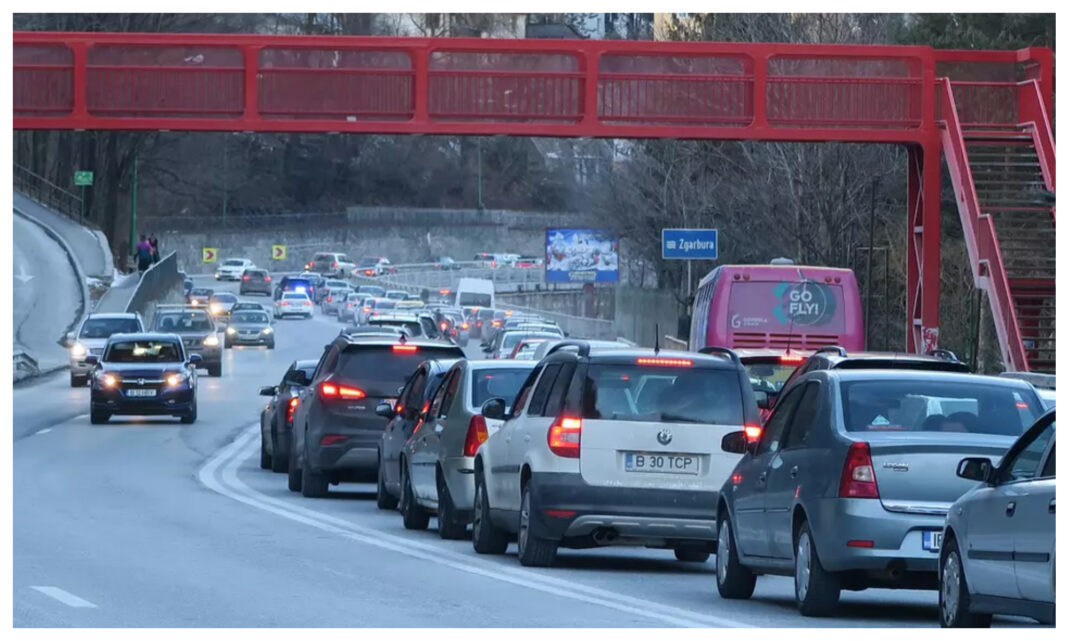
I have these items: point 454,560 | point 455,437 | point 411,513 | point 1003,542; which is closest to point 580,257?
point 411,513

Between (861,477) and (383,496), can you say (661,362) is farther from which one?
(383,496)

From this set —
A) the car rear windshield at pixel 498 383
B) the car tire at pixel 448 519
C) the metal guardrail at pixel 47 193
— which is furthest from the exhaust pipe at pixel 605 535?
the metal guardrail at pixel 47 193

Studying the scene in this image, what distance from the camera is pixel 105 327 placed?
52.3 meters

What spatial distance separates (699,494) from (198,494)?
9.26 m

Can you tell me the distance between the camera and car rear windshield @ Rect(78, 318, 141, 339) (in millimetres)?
51688

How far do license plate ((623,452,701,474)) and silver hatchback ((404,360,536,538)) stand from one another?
2382 millimetres

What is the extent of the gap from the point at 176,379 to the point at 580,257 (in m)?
50.5

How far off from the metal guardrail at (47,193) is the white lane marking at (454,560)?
69.0m

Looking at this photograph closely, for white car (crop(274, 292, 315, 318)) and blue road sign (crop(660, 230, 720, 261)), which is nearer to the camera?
blue road sign (crop(660, 230, 720, 261))

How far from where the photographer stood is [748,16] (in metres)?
62.9

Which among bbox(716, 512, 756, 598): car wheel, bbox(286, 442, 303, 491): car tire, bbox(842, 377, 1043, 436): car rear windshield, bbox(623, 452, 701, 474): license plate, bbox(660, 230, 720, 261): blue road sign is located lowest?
bbox(286, 442, 303, 491): car tire

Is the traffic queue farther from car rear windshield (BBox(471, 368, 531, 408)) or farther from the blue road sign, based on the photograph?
the blue road sign

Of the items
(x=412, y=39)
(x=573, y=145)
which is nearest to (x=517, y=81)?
(x=412, y=39)

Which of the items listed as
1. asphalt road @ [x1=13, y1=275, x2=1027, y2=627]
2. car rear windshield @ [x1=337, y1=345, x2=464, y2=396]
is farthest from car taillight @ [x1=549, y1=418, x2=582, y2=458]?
car rear windshield @ [x1=337, y1=345, x2=464, y2=396]
